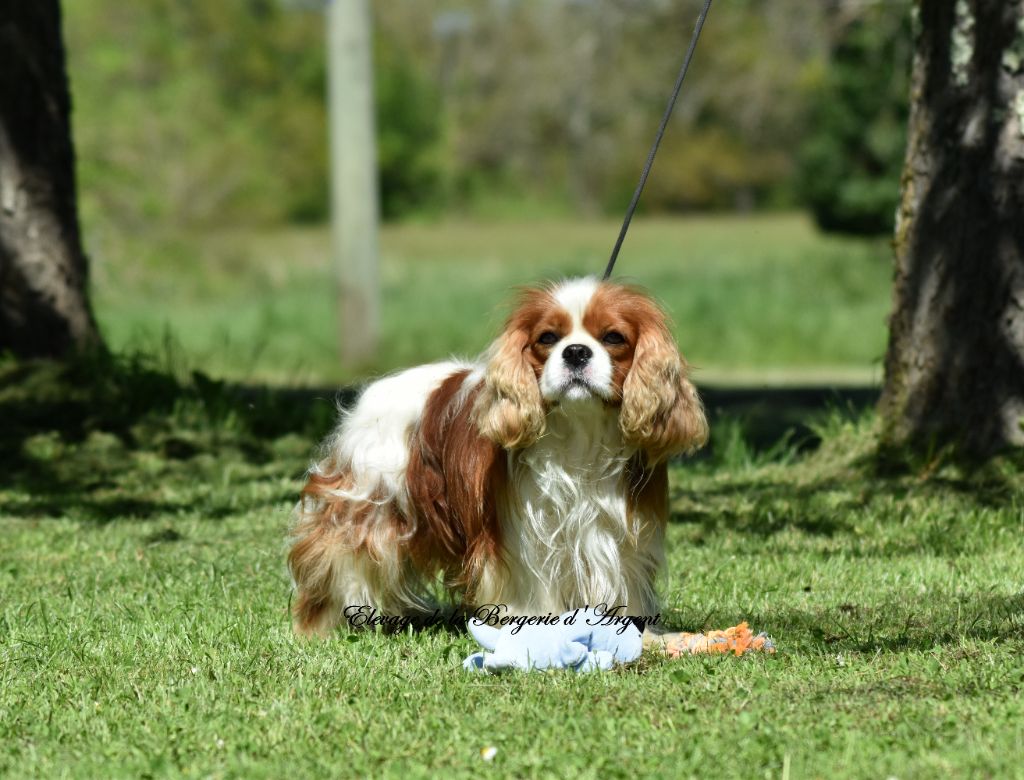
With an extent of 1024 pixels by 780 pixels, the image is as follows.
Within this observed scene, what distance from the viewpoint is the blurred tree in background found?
840 inches

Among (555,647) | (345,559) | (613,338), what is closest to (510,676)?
(555,647)

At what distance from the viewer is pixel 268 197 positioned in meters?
33.5

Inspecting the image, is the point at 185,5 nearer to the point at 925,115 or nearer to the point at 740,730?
the point at 925,115

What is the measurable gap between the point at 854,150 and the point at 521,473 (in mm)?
26924

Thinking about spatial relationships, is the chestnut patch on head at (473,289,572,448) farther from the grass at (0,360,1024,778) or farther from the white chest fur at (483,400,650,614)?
the grass at (0,360,1024,778)

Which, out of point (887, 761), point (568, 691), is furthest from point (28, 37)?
point (887, 761)

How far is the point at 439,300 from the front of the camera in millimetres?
22703

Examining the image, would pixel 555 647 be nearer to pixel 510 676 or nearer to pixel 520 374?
pixel 510 676

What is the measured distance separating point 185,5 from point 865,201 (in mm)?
20297

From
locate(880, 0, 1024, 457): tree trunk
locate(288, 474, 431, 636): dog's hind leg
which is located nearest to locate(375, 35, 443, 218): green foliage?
locate(880, 0, 1024, 457): tree trunk

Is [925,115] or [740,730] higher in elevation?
[925,115]

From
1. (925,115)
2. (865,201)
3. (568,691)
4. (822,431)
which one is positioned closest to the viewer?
(568,691)

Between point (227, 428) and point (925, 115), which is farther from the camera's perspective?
point (227, 428)

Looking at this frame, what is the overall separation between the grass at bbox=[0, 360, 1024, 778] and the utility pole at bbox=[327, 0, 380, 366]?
28.3 feet
